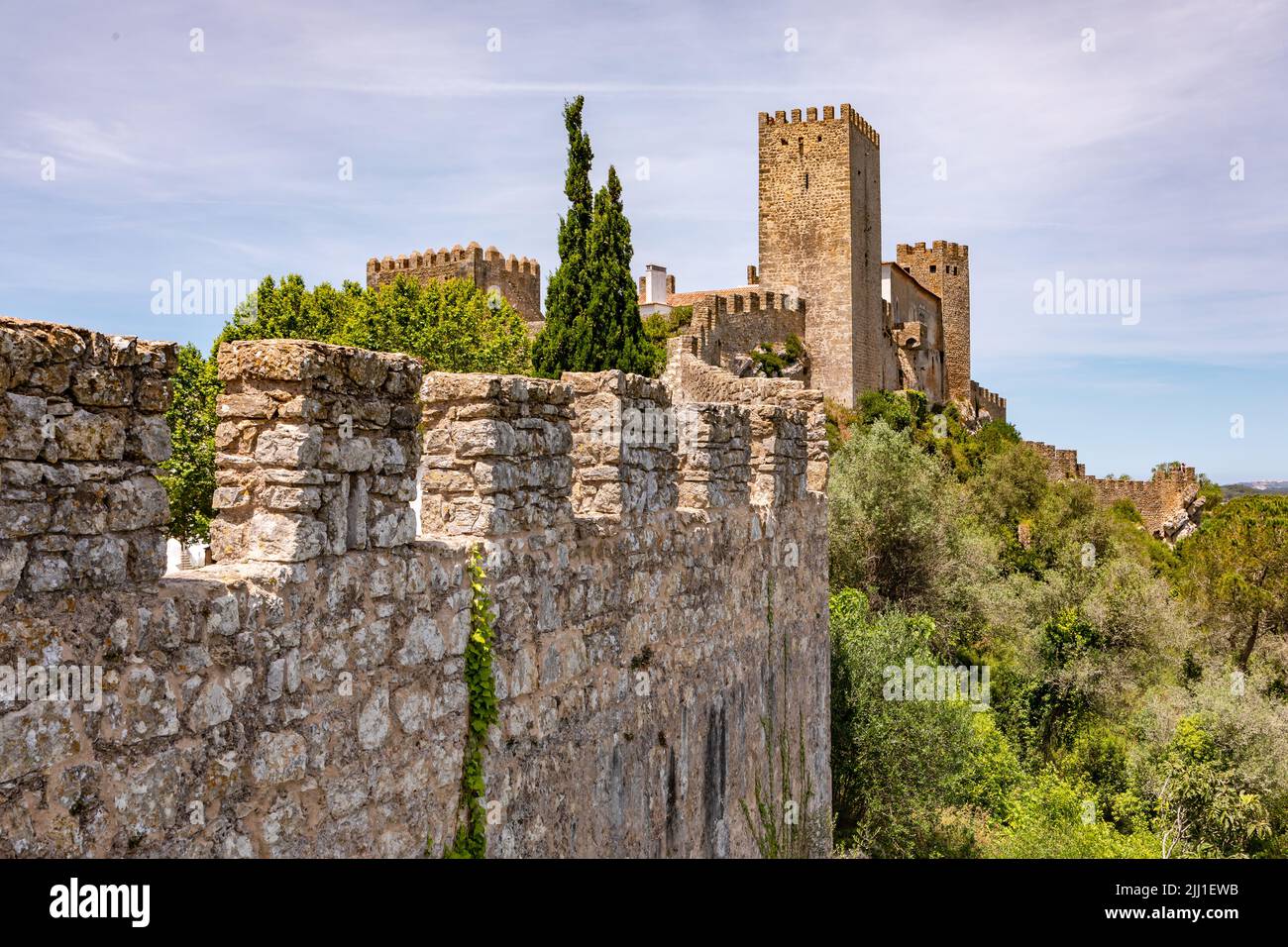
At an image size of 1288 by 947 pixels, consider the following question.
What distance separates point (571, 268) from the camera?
23.3 meters

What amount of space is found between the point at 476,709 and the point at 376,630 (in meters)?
0.89

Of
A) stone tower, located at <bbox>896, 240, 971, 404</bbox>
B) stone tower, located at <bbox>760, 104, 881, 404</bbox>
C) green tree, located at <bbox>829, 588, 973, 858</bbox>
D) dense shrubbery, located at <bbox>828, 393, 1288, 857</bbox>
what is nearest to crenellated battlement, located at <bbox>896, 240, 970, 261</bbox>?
stone tower, located at <bbox>896, 240, 971, 404</bbox>

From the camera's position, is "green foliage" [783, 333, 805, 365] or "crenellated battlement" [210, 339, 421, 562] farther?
"green foliage" [783, 333, 805, 365]

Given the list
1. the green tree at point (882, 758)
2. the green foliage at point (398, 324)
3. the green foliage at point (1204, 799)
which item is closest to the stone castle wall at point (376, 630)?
the green tree at point (882, 758)

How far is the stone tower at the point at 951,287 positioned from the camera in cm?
6294

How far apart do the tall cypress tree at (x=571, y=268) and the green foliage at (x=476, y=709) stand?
17996 mm

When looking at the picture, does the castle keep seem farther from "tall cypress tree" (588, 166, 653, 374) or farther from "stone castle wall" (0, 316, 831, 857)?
"stone castle wall" (0, 316, 831, 857)

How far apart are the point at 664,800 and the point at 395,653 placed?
3.21 metres

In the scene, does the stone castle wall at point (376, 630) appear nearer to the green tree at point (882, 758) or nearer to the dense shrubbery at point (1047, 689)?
the green tree at point (882, 758)

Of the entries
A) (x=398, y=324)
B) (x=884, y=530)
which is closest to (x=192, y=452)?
(x=398, y=324)

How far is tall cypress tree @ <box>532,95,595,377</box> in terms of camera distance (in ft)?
75.9

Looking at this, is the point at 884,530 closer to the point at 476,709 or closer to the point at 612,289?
the point at 612,289

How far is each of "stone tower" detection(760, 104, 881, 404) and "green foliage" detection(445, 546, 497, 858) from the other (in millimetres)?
44345
